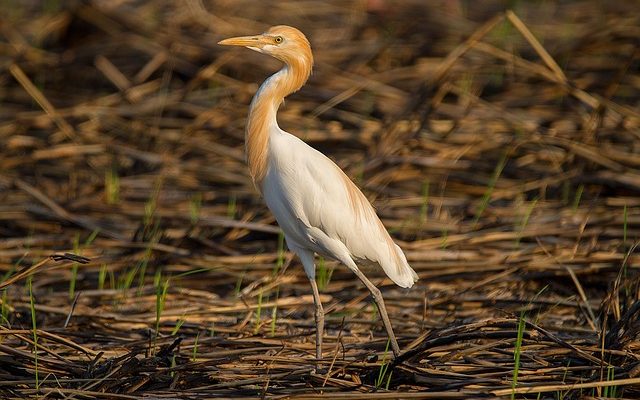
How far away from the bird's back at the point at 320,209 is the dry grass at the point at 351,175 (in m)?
0.39

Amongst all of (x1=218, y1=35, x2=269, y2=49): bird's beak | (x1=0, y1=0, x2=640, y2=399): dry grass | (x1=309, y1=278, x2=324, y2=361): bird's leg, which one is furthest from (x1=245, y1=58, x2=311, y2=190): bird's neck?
(x1=0, y1=0, x2=640, y2=399): dry grass

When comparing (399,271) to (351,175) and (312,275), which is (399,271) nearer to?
(312,275)

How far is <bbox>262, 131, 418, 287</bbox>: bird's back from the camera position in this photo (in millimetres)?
4082

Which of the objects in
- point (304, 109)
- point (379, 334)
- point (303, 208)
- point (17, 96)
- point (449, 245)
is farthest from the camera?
point (17, 96)

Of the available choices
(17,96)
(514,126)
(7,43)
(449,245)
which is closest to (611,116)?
(514,126)

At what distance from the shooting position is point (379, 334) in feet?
15.0

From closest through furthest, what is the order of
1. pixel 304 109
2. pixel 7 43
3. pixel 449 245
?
pixel 449 245 → pixel 304 109 → pixel 7 43

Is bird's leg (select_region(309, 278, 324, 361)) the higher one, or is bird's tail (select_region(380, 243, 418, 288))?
bird's tail (select_region(380, 243, 418, 288))

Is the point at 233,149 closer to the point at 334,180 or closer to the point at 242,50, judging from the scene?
the point at 242,50

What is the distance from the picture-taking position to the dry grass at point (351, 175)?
140 inches

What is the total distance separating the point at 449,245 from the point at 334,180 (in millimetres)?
1484

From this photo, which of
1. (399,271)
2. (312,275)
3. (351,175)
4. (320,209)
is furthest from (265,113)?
(351,175)

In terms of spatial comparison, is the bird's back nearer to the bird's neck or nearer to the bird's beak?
the bird's neck

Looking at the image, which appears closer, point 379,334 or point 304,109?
point 379,334
